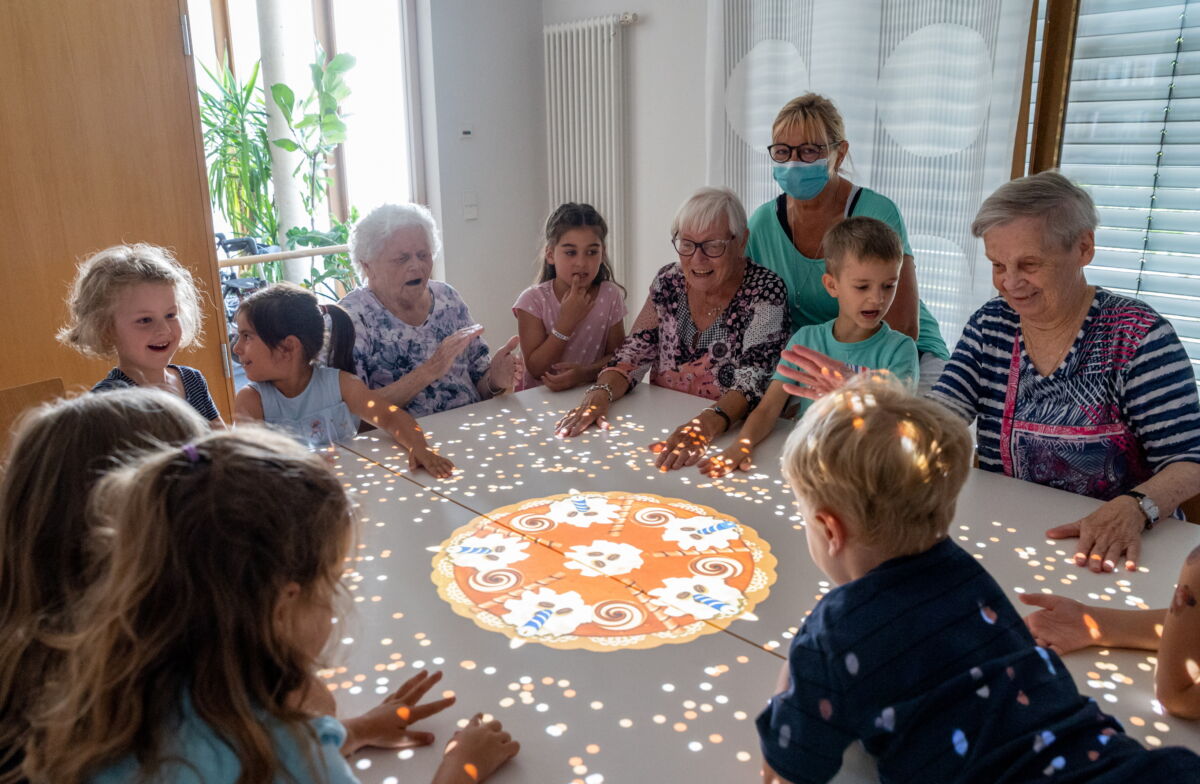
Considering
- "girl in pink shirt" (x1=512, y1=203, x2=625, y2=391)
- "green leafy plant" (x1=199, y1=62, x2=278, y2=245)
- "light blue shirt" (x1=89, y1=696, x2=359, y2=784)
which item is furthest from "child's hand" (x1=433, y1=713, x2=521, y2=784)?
"green leafy plant" (x1=199, y1=62, x2=278, y2=245)

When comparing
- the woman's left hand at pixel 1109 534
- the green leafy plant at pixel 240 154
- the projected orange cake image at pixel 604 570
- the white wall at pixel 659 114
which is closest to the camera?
the projected orange cake image at pixel 604 570

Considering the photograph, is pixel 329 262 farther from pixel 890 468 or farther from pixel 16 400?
pixel 890 468

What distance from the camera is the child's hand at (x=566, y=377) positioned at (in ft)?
8.31

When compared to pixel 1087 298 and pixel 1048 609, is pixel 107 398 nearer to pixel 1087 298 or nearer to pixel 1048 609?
pixel 1048 609

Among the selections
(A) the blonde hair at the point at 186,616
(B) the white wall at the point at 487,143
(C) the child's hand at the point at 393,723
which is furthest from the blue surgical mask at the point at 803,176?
(B) the white wall at the point at 487,143

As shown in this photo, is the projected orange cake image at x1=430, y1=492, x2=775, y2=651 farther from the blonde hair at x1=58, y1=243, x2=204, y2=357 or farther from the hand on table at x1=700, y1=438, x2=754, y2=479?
the blonde hair at x1=58, y1=243, x2=204, y2=357

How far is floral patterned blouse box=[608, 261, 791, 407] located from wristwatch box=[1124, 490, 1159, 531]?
2.94 ft

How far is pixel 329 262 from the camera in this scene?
4.93m

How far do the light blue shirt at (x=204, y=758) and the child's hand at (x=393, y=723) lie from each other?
0.75 feet

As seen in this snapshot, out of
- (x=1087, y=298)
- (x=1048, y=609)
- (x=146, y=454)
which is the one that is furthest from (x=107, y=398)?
(x=1087, y=298)

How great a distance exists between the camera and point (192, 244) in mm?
3209

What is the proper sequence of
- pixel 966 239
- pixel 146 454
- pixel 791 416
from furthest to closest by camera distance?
pixel 966 239 < pixel 791 416 < pixel 146 454

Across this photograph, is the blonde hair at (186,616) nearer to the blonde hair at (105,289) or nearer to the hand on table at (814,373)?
the blonde hair at (105,289)

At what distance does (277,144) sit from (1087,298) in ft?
13.6
